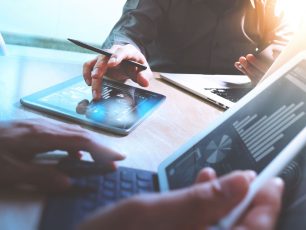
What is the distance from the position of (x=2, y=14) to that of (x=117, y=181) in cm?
179

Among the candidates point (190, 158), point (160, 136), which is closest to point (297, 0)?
point (160, 136)

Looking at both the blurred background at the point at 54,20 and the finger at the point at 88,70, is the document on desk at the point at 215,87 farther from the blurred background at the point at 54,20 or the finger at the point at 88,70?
the blurred background at the point at 54,20

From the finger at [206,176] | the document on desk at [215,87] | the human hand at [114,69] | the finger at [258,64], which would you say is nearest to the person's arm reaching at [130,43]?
the human hand at [114,69]

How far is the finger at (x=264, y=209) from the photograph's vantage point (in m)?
0.36

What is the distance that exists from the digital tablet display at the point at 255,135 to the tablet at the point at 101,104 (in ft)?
0.62

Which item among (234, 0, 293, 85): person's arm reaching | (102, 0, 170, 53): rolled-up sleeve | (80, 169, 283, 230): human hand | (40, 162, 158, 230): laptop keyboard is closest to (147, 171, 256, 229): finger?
(80, 169, 283, 230): human hand

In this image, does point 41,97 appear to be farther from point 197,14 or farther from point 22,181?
point 197,14

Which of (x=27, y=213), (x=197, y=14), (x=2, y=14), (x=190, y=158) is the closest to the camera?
(x=27, y=213)

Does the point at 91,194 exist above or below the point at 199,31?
below

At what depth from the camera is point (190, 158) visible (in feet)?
1.83

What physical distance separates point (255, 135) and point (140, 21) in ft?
3.21

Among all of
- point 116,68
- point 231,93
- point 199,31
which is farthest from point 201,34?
point 116,68

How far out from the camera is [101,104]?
77cm

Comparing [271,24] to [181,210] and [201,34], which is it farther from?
[181,210]
